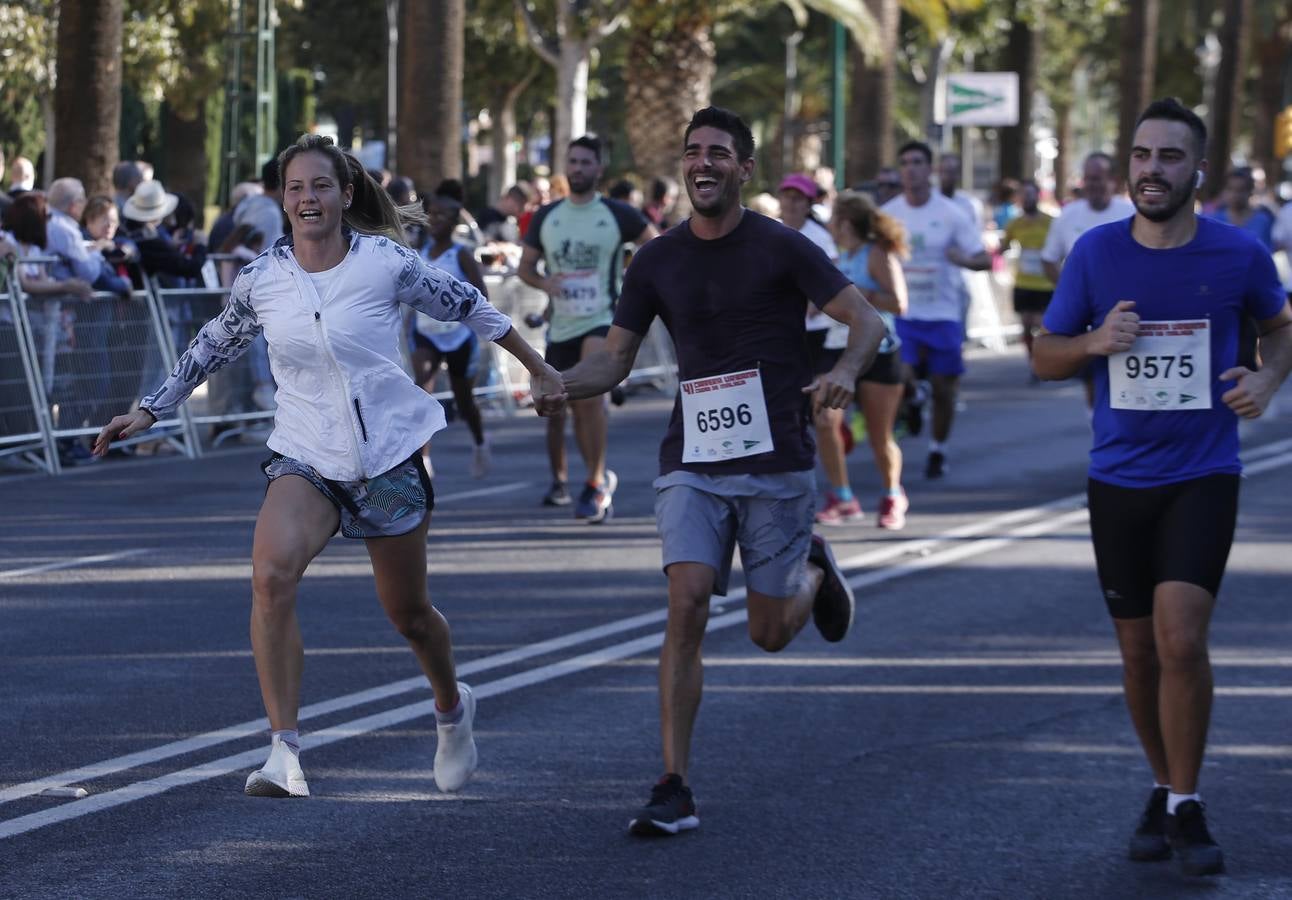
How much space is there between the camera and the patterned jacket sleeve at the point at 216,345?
20.0ft

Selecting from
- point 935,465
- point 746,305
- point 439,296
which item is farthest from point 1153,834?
point 935,465

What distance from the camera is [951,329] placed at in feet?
45.7

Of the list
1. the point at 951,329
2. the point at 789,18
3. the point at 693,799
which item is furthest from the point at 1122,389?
the point at 789,18

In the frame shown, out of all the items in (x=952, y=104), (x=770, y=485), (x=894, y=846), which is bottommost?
(x=894, y=846)

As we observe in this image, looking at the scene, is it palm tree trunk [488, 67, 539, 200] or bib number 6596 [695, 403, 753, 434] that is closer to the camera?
bib number 6596 [695, 403, 753, 434]

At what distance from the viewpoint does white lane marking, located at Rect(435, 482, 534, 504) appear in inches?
523

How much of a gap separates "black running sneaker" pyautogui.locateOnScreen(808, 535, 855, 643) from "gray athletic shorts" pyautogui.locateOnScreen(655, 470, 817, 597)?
16.0 inches

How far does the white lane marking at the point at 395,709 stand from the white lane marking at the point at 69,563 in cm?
296

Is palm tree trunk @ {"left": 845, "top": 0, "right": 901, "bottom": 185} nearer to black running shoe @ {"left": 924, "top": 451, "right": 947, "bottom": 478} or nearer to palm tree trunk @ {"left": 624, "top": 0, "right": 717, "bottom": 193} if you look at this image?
palm tree trunk @ {"left": 624, "top": 0, "right": 717, "bottom": 193}

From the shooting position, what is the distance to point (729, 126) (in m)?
6.18

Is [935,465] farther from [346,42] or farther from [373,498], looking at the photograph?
[346,42]

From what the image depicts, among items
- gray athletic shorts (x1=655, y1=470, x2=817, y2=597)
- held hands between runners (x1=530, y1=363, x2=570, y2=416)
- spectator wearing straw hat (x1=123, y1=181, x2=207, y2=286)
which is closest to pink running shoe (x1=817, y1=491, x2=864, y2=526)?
spectator wearing straw hat (x1=123, y1=181, x2=207, y2=286)

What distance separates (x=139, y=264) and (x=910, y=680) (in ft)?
27.9

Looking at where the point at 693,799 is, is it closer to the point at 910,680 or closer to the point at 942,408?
the point at 910,680
